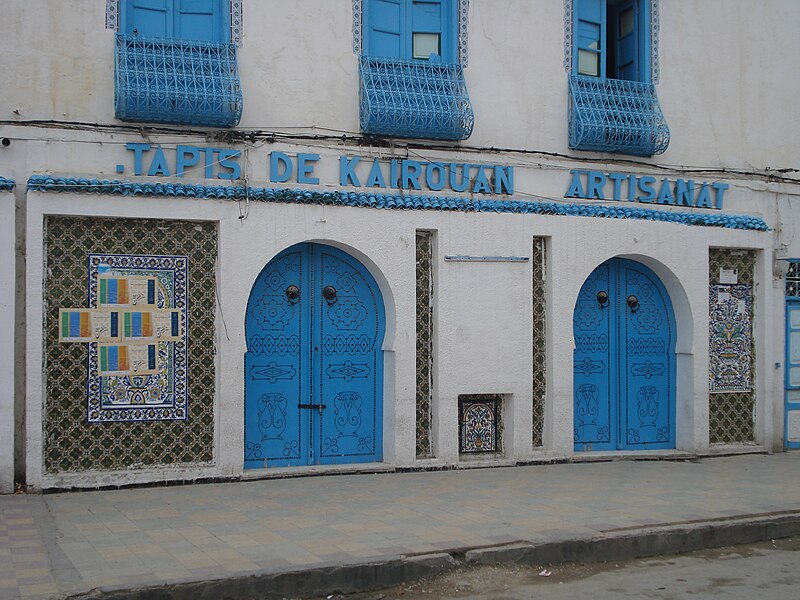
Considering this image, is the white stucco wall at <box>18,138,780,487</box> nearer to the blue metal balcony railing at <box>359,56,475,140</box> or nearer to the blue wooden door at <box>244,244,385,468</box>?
the blue wooden door at <box>244,244,385,468</box>

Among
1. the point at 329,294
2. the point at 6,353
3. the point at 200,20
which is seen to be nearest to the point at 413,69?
the point at 200,20

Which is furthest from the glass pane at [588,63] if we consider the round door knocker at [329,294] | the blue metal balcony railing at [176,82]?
the blue metal balcony railing at [176,82]

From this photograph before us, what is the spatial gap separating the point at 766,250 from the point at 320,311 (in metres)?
6.36

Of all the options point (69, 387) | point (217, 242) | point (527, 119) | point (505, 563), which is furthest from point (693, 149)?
point (69, 387)

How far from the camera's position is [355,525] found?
8383 millimetres

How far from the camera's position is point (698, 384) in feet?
42.4

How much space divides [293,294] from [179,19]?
3275mm

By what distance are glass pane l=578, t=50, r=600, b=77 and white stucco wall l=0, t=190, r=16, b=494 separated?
7.27 metres

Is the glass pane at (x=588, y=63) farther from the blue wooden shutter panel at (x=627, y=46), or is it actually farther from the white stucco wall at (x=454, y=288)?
the white stucco wall at (x=454, y=288)

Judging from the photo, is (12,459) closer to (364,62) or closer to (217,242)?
(217,242)

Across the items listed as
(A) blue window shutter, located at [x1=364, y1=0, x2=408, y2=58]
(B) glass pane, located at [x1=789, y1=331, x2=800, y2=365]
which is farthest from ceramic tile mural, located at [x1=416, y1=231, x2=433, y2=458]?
(B) glass pane, located at [x1=789, y1=331, x2=800, y2=365]

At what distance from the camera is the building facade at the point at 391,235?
1009cm

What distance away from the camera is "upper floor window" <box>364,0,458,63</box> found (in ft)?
38.2

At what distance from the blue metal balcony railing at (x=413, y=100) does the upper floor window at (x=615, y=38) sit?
1910 mm
